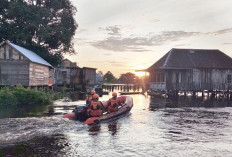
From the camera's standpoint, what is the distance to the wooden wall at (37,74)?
90.8 feet

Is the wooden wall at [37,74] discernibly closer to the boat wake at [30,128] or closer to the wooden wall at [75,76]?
the boat wake at [30,128]

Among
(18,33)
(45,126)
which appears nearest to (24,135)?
(45,126)

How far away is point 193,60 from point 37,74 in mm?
22598

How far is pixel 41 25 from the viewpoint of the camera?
126 feet

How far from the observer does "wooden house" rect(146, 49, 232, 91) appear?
3803cm

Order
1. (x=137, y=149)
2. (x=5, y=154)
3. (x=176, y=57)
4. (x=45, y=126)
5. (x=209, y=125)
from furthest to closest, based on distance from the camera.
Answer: (x=176, y=57) < (x=209, y=125) < (x=45, y=126) < (x=137, y=149) < (x=5, y=154)

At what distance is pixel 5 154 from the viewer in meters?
9.50

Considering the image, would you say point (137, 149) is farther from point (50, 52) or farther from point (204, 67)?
point (50, 52)

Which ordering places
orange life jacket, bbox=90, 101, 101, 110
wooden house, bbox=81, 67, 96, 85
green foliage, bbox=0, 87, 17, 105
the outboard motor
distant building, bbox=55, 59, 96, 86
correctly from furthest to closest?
1. wooden house, bbox=81, 67, 96, 85
2. distant building, bbox=55, 59, 96, 86
3. green foliage, bbox=0, 87, 17, 105
4. the outboard motor
5. orange life jacket, bbox=90, 101, 101, 110

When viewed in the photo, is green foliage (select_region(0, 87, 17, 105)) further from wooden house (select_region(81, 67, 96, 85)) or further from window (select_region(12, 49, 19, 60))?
A: wooden house (select_region(81, 67, 96, 85))

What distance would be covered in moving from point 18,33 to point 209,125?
29.7 meters

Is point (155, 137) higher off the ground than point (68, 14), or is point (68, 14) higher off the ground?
point (68, 14)

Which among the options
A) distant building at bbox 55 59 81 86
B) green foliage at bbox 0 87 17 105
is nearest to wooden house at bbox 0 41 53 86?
green foliage at bbox 0 87 17 105

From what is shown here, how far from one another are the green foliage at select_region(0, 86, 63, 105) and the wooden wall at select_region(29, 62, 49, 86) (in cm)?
281
